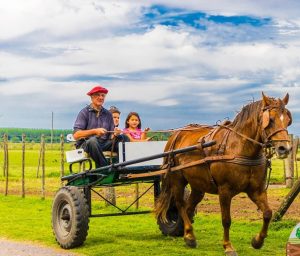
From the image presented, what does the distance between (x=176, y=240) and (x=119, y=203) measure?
878 cm

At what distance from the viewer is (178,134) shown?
10461 mm

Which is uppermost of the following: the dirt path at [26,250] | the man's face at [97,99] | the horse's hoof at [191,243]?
the man's face at [97,99]

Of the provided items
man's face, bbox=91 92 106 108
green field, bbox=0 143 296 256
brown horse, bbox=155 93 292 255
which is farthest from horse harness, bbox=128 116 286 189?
man's face, bbox=91 92 106 108

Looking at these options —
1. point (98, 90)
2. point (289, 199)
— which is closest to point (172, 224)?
point (289, 199)

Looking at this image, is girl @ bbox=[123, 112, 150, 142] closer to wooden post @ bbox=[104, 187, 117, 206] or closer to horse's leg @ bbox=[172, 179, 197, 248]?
horse's leg @ bbox=[172, 179, 197, 248]

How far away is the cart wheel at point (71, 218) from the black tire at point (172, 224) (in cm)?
161

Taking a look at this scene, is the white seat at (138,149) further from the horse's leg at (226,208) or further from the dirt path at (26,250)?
the horse's leg at (226,208)

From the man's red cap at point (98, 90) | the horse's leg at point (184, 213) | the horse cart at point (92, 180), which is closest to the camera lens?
the horse's leg at point (184, 213)

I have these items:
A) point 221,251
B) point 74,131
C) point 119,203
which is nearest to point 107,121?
point 74,131

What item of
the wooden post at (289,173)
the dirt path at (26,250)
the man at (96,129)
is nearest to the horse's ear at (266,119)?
the man at (96,129)

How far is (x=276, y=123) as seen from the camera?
26.3 ft

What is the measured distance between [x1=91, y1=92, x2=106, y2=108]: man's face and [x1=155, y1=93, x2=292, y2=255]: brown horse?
6.77 ft

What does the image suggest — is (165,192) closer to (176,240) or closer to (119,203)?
(176,240)

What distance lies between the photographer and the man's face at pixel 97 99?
36.3 ft
